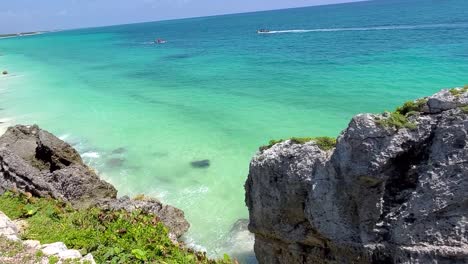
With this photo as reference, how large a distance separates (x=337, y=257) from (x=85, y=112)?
31910 millimetres

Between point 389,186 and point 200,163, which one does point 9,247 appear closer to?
point 389,186

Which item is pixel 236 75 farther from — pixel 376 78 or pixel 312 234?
pixel 312 234

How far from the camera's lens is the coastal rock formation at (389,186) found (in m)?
7.73

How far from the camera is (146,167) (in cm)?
2291

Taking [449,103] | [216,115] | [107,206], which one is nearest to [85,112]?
[216,115]

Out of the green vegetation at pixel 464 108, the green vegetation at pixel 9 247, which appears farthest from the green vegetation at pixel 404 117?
the green vegetation at pixel 9 247

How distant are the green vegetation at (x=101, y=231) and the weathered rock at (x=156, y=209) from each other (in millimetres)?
602

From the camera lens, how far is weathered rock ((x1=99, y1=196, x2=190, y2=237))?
13836 millimetres

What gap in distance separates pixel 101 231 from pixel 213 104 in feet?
82.4

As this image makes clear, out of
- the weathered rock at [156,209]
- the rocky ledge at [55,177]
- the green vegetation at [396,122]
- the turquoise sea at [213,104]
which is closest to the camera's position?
the green vegetation at [396,122]

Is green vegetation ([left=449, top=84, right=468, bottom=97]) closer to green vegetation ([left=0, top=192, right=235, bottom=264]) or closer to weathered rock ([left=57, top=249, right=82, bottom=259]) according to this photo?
green vegetation ([left=0, top=192, right=235, bottom=264])

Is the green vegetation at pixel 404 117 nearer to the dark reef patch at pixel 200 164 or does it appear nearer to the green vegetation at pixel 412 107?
the green vegetation at pixel 412 107

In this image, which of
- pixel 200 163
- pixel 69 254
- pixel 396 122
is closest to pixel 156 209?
pixel 69 254

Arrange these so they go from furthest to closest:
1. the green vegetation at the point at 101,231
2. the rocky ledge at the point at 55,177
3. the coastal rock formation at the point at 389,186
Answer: the rocky ledge at the point at 55,177, the green vegetation at the point at 101,231, the coastal rock formation at the point at 389,186
